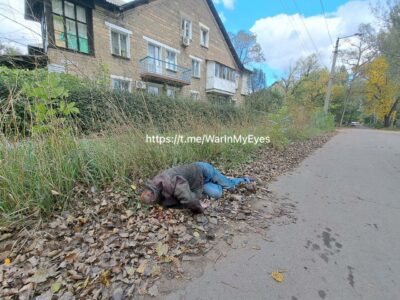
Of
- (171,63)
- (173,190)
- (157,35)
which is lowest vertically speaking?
(173,190)

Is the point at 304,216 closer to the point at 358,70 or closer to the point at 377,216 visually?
the point at 377,216

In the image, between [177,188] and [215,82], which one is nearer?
[177,188]

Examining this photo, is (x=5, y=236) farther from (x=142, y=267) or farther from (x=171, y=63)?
(x=171, y=63)

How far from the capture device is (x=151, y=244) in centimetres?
207

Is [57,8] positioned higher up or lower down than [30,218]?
higher up

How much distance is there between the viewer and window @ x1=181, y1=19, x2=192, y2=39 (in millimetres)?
16219

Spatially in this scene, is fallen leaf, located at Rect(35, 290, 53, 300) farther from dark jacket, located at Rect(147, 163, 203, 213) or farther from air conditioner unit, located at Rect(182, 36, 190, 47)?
air conditioner unit, located at Rect(182, 36, 190, 47)

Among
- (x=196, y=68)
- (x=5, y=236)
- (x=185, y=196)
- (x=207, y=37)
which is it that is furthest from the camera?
(x=207, y=37)

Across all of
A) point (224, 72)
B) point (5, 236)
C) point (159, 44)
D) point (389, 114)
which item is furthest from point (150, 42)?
point (389, 114)

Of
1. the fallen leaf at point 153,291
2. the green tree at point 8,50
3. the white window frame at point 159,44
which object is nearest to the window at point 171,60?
the white window frame at point 159,44

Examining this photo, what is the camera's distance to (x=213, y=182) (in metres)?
3.32

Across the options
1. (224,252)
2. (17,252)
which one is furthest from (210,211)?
(17,252)

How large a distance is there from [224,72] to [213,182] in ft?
60.6

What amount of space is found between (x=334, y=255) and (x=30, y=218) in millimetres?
3266
